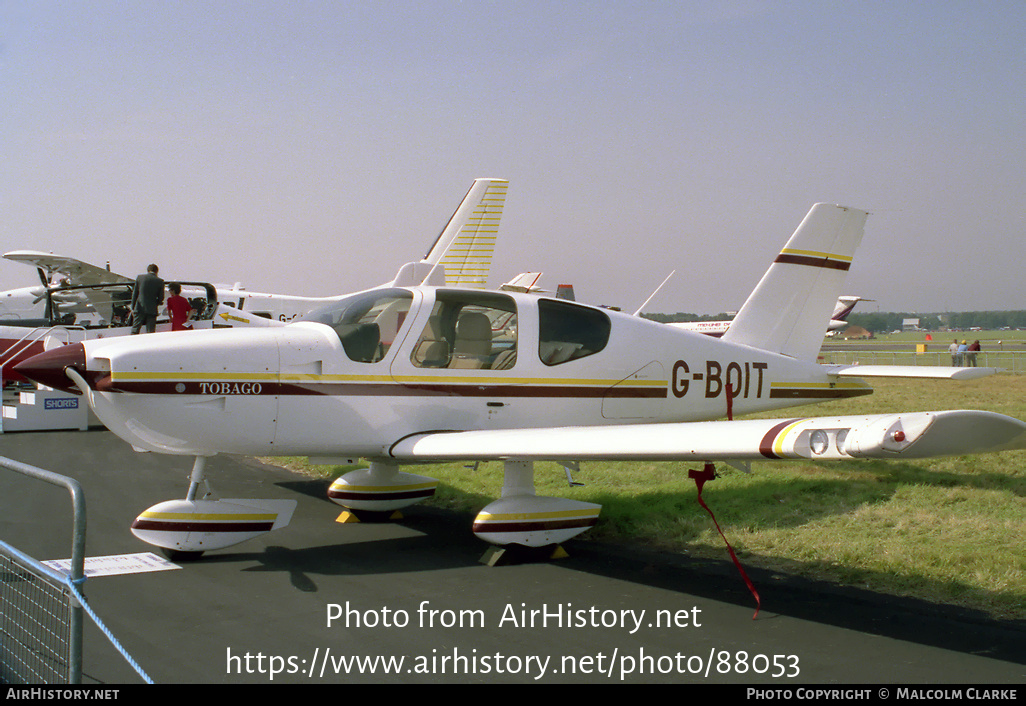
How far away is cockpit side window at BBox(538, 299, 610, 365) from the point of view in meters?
6.92

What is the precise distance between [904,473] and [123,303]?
1423cm

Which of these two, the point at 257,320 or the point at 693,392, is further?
the point at 257,320

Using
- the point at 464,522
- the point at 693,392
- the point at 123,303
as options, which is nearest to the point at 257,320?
the point at 123,303

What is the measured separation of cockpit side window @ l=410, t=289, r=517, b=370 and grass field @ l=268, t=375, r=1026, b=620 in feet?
6.11

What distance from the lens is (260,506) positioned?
6367 mm

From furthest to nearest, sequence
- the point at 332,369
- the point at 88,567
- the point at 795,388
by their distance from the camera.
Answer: the point at 795,388 → the point at 332,369 → the point at 88,567


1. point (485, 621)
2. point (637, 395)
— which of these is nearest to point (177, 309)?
point (637, 395)

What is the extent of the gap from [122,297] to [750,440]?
48.9 ft

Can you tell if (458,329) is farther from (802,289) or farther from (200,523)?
(802,289)

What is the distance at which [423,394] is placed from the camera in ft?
21.4

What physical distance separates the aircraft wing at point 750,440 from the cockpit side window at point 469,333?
0.65m

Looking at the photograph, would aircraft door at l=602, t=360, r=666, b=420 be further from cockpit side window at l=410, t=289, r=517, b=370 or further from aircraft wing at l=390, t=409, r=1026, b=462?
aircraft wing at l=390, t=409, r=1026, b=462
